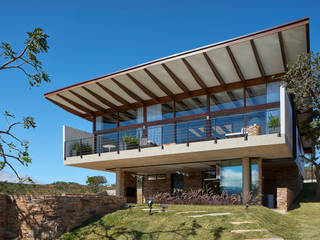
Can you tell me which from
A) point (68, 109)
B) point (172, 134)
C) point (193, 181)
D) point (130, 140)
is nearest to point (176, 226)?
point (172, 134)

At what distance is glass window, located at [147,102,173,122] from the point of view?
17.2 m

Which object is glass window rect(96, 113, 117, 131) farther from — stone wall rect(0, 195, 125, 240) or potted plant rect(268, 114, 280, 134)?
potted plant rect(268, 114, 280, 134)

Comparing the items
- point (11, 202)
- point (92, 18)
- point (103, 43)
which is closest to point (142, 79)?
point (103, 43)

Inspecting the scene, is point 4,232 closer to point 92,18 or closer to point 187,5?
point 92,18

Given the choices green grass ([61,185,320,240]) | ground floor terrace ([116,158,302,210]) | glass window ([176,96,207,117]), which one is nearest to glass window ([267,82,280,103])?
ground floor terrace ([116,158,302,210])

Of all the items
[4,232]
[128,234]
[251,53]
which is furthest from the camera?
[251,53]

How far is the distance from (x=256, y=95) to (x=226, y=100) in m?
1.45

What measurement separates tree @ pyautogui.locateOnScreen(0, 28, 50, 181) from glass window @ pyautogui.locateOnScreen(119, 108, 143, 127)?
807 centimetres

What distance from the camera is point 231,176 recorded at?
14.7m

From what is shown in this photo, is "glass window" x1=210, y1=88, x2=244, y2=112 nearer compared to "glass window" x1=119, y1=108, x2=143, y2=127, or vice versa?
"glass window" x1=210, y1=88, x2=244, y2=112

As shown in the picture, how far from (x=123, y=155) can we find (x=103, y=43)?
18.3 feet

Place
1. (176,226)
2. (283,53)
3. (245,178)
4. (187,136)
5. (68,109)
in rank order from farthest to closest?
1. (68,109)
2. (187,136)
3. (245,178)
4. (283,53)
5. (176,226)

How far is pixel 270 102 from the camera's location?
1454 cm

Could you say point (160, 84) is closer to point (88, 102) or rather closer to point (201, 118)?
point (201, 118)
